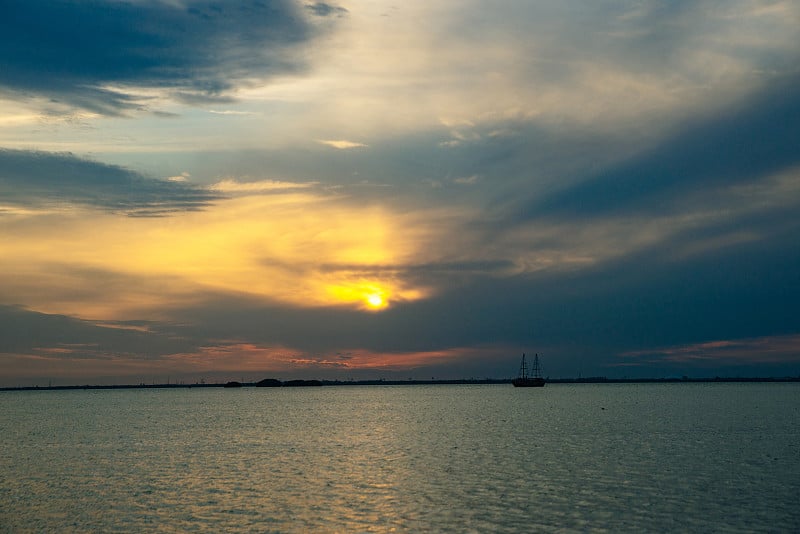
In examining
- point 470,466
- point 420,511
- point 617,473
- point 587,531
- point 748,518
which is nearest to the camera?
point 587,531

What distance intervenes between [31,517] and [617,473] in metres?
47.5

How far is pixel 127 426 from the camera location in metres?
146

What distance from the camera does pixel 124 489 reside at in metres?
61.4

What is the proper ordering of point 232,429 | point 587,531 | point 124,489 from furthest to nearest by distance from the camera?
1. point 232,429
2. point 124,489
3. point 587,531

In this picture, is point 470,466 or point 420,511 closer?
point 420,511

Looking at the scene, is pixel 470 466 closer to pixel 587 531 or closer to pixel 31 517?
pixel 587 531

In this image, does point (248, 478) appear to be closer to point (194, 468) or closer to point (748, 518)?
point (194, 468)

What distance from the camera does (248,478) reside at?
66062mm

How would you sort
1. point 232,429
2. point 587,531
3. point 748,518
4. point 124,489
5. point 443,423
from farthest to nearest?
1. point 443,423
2. point 232,429
3. point 124,489
4. point 748,518
5. point 587,531

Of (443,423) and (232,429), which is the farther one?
(443,423)

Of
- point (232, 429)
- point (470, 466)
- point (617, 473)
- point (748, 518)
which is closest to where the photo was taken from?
point (748, 518)

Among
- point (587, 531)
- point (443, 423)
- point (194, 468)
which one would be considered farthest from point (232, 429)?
point (587, 531)

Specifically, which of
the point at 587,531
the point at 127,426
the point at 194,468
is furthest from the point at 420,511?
the point at 127,426

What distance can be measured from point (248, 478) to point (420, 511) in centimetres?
2242
